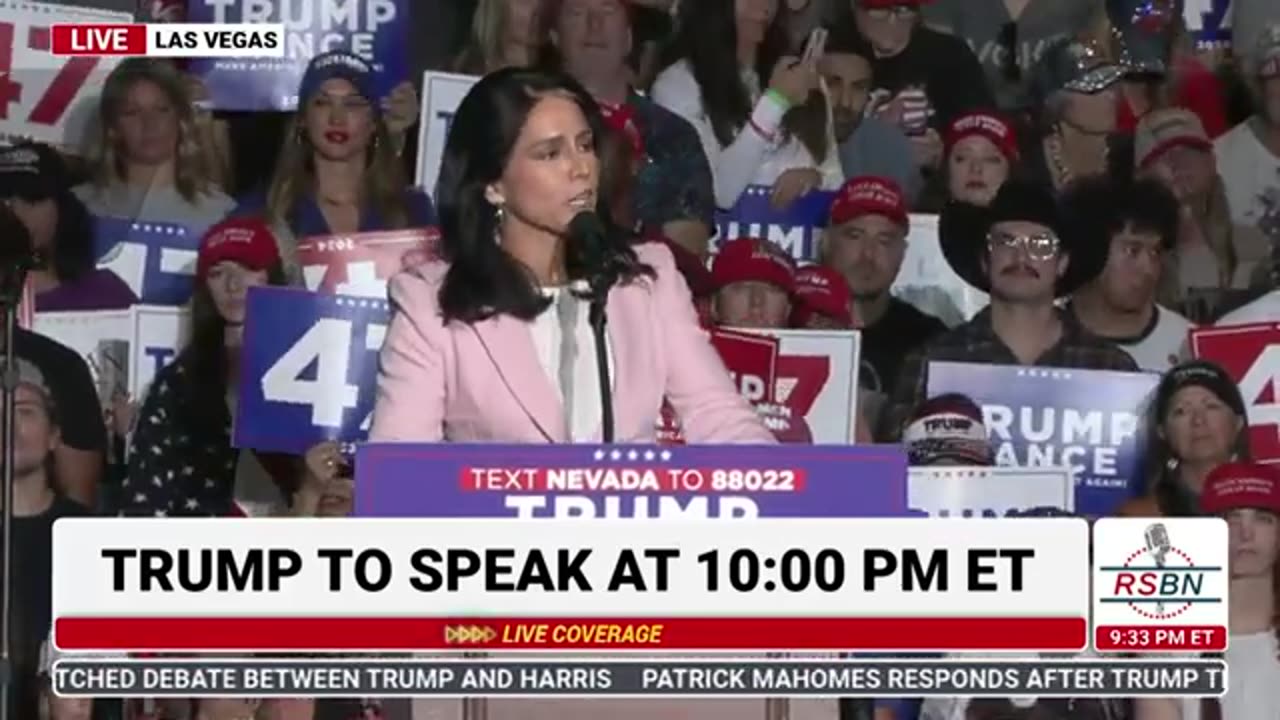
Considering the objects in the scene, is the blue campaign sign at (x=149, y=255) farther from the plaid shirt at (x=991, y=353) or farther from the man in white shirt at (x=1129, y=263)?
the man in white shirt at (x=1129, y=263)

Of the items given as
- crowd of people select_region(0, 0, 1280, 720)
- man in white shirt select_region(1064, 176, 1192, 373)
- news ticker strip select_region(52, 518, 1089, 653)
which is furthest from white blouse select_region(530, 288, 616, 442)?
man in white shirt select_region(1064, 176, 1192, 373)

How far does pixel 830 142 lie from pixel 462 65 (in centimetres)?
45

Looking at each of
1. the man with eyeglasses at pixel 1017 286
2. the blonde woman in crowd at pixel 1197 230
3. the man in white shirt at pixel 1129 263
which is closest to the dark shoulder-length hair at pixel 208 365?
the man with eyeglasses at pixel 1017 286

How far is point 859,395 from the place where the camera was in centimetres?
367

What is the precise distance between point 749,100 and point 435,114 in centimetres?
37

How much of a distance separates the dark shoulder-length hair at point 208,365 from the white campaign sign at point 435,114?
0.21 meters

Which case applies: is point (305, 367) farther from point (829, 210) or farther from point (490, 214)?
point (829, 210)

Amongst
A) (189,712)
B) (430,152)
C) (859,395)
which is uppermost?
(430,152)

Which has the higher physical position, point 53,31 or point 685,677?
point 53,31

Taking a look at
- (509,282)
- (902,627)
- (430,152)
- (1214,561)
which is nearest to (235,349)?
(430,152)

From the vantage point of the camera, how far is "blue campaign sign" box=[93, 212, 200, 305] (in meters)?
3.74

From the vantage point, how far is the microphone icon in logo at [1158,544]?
3.39 m

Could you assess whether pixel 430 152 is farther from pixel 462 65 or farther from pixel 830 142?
pixel 830 142

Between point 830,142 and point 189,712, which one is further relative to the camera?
point 830,142
